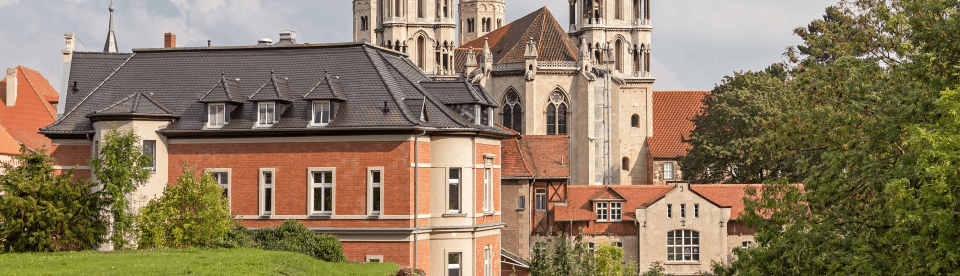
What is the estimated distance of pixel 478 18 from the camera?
11406 centimetres

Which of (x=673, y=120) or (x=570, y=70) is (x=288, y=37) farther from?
(x=673, y=120)

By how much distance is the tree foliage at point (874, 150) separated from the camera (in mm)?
18016

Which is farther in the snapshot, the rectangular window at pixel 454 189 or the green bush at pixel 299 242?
the rectangular window at pixel 454 189

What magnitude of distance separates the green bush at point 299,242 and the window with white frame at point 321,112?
3.77m

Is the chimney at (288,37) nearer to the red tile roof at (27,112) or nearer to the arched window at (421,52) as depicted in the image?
the red tile roof at (27,112)

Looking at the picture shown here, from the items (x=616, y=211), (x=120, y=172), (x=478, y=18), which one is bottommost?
(x=616, y=211)

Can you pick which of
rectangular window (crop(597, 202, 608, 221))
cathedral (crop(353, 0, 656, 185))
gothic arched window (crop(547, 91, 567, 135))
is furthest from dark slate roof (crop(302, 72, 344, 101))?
gothic arched window (crop(547, 91, 567, 135))

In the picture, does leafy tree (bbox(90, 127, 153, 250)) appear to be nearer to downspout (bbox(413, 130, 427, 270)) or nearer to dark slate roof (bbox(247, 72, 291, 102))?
dark slate roof (bbox(247, 72, 291, 102))

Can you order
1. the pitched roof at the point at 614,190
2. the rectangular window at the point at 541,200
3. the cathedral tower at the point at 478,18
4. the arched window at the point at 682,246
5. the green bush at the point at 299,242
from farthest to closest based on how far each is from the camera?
the cathedral tower at the point at 478,18
the pitched roof at the point at 614,190
the arched window at the point at 682,246
the rectangular window at the point at 541,200
the green bush at the point at 299,242

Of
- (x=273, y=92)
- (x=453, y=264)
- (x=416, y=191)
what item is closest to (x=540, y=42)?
(x=453, y=264)

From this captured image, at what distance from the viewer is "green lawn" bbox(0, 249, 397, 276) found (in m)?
22.0

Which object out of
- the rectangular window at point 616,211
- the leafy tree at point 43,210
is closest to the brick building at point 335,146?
the leafy tree at point 43,210

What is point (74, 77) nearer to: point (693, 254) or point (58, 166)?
point (58, 166)

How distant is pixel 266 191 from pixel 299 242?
426 centimetres
